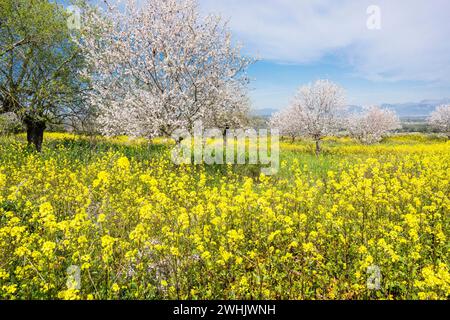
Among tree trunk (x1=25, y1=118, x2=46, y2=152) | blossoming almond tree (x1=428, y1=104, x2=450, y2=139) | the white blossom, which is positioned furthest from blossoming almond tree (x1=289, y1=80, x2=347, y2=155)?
blossoming almond tree (x1=428, y1=104, x2=450, y2=139)

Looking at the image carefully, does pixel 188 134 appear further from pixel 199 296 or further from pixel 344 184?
pixel 199 296

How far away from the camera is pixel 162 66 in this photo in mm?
12336

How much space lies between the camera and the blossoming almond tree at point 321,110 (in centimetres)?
2542

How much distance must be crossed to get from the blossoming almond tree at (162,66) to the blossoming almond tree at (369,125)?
30.4m

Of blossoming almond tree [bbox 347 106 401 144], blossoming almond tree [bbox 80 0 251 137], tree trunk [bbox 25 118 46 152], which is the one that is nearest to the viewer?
blossoming almond tree [bbox 80 0 251 137]

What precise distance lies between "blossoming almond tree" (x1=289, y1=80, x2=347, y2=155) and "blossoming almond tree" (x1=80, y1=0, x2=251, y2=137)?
13786 mm

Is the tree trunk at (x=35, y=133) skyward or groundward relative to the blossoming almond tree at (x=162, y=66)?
groundward

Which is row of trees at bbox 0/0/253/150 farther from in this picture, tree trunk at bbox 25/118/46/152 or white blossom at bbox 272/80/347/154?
white blossom at bbox 272/80/347/154

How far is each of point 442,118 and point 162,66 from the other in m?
67.7

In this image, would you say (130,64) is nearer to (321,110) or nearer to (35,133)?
(35,133)

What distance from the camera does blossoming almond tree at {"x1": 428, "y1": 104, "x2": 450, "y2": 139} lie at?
60.0 meters

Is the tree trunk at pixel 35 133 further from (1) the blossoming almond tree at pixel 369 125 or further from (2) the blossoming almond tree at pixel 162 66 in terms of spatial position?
(1) the blossoming almond tree at pixel 369 125

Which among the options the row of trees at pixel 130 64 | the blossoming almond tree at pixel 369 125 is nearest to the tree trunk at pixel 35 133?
the row of trees at pixel 130 64
